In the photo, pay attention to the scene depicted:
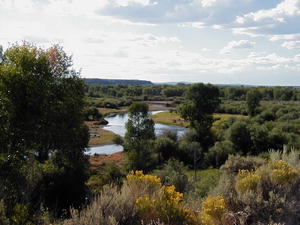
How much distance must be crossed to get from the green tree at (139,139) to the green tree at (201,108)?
11966 mm

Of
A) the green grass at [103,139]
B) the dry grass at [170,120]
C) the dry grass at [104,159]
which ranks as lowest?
the dry grass at [104,159]

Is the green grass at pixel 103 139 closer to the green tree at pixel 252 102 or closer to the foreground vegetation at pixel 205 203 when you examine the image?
the green tree at pixel 252 102

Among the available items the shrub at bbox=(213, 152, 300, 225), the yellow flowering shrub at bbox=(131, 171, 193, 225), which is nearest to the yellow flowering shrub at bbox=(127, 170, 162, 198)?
the yellow flowering shrub at bbox=(131, 171, 193, 225)

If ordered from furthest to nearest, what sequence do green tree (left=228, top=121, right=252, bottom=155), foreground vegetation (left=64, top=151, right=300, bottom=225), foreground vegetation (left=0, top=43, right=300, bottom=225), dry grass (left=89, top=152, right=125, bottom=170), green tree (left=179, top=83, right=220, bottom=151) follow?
1. green tree (left=179, top=83, right=220, bottom=151)
2. green tree (left=228, top=121, right=252, bottom=155)
3. dry grass (left=89, top=152, right=125, bottom=170)
4. foreground vegetation (left=0, top=43, right=300, bottom=225)
5. foreground vegetation (left=64, top=151, right=300, bottom=225)

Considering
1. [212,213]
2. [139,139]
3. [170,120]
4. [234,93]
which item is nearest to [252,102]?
[170,120]

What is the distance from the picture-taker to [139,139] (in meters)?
31.5

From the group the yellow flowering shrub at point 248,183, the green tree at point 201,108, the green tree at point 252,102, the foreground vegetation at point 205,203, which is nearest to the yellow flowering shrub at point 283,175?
the foreground vegetation at point 205,203

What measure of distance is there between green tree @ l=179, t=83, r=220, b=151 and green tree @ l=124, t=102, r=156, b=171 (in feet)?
39.3

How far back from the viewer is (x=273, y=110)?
66125mm

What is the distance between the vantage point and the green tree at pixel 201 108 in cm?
4228

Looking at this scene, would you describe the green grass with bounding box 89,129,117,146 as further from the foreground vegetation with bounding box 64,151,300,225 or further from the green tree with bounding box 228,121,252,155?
the foreground vegetation with bounding box 64,151,300,225

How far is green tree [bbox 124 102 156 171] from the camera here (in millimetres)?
30172

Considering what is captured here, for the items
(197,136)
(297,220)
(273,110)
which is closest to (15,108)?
(297,220)

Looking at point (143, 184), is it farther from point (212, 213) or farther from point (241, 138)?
point (241, 138)
